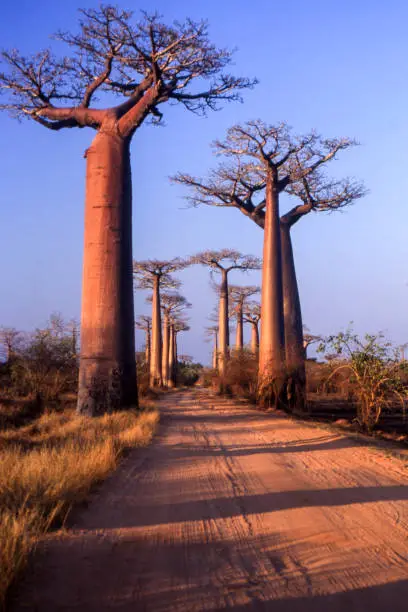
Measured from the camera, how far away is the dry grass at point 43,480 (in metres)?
2.33

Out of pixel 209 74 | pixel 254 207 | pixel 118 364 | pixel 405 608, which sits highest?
pixel 209 74

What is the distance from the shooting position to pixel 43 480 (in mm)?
3545

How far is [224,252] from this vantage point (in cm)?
2514

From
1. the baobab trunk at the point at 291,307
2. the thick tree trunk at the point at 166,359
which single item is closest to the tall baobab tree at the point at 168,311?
the thick tree trunk at the point at 166,359

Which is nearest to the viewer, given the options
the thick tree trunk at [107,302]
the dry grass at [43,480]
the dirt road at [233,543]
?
the dirt road at [233,543]

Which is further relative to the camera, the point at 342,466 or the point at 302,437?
the point at 302,437

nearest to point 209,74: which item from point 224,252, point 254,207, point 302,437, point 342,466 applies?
point 254,207

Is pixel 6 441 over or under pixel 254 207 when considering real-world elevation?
under

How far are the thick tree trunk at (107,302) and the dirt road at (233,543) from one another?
149 inches

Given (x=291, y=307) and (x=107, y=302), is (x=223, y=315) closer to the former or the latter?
(x=291, y=307)

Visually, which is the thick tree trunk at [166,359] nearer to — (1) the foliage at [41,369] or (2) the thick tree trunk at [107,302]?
(1) the foliage at [41,369]

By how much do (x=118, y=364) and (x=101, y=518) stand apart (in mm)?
5645

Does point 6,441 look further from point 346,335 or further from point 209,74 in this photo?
point 209,74

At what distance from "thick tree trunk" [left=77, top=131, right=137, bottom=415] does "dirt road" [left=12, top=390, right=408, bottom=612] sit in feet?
12.4
